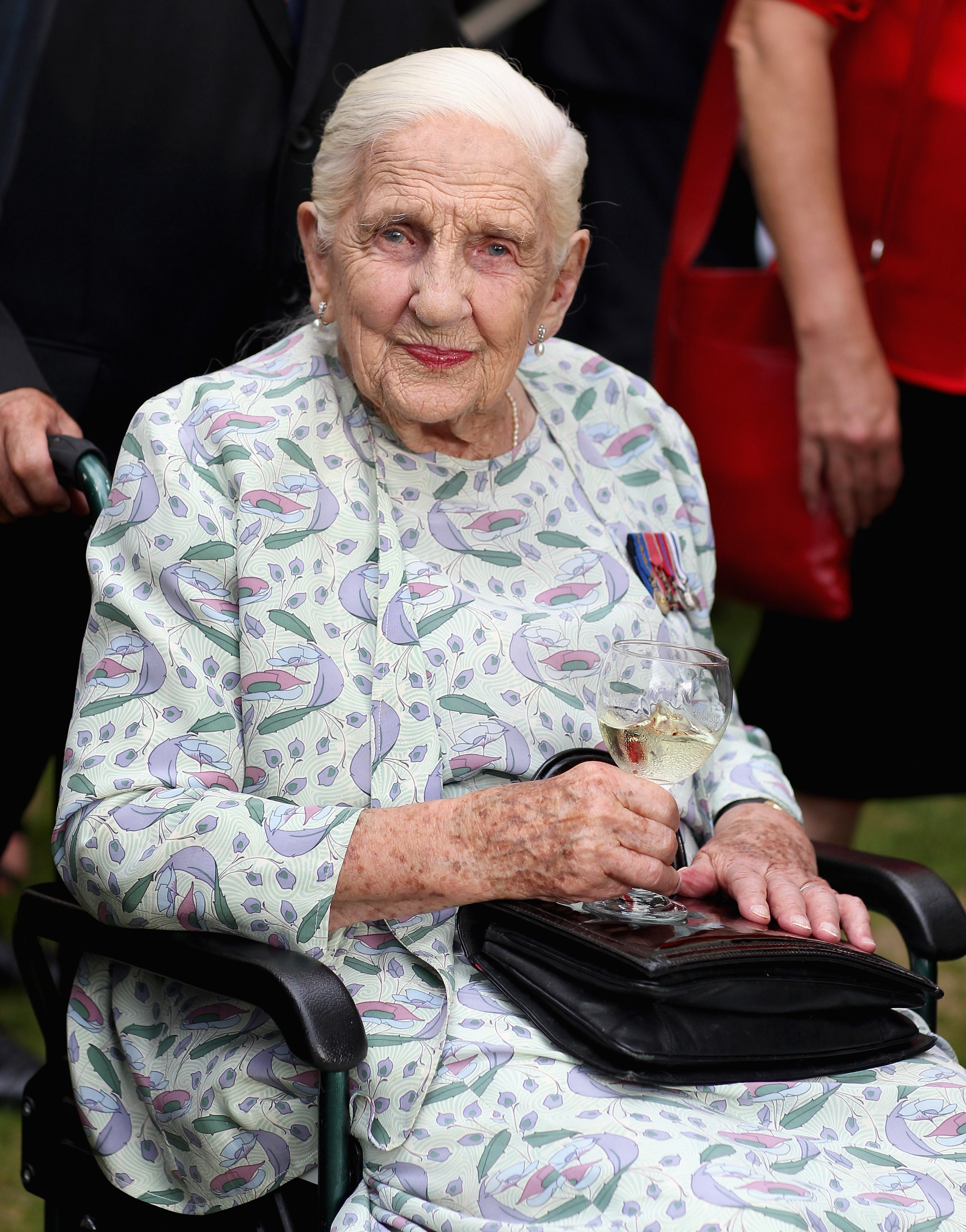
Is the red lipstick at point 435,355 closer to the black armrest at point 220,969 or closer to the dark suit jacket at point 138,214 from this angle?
the dark suit jacket at point 138,214

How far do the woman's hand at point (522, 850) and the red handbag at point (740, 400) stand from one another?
107 cm

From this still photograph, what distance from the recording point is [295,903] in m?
1.63

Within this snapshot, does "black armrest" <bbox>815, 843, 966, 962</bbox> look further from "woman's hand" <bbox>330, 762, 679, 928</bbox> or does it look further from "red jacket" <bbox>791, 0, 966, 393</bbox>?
"red jacket" <bbox>791, 0, 966, 393</bbox>

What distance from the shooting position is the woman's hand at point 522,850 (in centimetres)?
165

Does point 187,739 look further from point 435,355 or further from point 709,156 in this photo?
point 709,156

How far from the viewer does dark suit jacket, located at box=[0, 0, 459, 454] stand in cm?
233

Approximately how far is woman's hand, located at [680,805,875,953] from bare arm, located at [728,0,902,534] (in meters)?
0.76

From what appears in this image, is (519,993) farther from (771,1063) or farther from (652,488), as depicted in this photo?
(652,488)

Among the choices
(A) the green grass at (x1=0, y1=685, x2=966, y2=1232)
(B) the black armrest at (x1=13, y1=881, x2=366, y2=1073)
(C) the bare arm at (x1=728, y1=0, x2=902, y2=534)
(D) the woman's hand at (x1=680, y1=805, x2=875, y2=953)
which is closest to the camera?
(B) the black armrest at (x1=13, y1=881, x2=366, y2=1073)

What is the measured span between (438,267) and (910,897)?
3.32ft

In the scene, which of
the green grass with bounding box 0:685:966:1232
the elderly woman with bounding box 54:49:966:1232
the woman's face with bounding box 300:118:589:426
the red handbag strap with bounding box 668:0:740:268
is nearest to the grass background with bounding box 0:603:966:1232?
the green grass with bounding box 0:685:966:1232

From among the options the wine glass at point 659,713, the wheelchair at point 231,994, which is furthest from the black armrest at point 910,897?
the wine glass at point 659,713

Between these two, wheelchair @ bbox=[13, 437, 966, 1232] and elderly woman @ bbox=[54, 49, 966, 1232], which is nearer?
wheelchair @ bbox=[13, 437, 966, 1232]

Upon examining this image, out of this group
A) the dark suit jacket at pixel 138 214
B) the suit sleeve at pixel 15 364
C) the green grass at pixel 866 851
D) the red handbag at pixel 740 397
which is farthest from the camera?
the green grass at pixel 866 851
